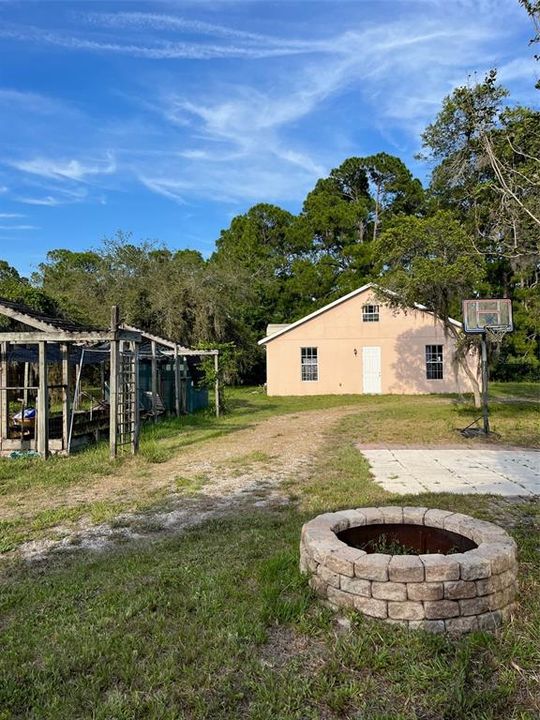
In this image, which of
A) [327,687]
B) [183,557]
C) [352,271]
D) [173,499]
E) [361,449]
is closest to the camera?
[327,687]

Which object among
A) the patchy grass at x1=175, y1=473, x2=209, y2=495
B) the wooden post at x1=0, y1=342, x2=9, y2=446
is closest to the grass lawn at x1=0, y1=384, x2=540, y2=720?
the patchy grass at x1=175, y1=473, x2=209, y2=495

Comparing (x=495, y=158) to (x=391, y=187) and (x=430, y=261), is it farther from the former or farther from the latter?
(x=391, y=187)

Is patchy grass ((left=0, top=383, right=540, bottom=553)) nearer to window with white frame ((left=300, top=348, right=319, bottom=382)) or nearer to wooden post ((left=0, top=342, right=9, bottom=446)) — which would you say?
wooden post ((left=0, top=342, right=9, bottom=446))

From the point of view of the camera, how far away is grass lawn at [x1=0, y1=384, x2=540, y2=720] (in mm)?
2389

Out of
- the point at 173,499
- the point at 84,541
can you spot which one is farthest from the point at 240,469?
the point at 84,541

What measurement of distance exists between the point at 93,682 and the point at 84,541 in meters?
2.35

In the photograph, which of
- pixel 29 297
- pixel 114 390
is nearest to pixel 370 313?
pixel 29 297

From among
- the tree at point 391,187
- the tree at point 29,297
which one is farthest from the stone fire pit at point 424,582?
the tree at point 391,187

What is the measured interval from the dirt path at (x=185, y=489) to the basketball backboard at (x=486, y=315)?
417cm

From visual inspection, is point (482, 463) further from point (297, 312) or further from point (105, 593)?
point (297, 312)

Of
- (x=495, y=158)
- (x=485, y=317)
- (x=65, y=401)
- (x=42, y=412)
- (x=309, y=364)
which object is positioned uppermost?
(x=495, y=158)

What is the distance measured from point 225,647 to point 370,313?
784 inches

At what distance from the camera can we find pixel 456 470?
7707mm

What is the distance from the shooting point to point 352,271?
31891 mm
